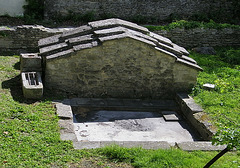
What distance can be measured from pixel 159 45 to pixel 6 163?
541 centimetres

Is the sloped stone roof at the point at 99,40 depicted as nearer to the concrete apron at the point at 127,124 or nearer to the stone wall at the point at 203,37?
the concrete apron at the point at 127,124

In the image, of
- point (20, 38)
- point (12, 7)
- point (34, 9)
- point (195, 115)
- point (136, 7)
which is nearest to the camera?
point (195, 115)

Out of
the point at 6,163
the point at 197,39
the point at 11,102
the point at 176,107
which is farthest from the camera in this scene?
the point at 197,39

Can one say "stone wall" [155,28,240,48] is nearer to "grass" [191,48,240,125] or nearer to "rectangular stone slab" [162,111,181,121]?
"grass" [191,48,240,125]

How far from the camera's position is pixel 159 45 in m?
9.41

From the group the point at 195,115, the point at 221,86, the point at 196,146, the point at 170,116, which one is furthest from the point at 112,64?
the point at 221,86

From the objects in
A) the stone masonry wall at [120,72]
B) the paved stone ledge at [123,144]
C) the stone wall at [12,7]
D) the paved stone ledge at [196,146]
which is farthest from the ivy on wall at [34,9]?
the paved stone ledge at [196,146]

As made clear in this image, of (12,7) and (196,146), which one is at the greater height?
(12,7)

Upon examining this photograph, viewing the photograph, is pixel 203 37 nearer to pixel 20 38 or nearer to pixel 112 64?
pixel 112 64

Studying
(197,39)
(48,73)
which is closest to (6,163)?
(48,73)

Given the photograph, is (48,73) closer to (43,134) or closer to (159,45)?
(43,134)

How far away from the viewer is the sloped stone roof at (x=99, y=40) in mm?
8852

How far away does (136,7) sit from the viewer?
18141 mm

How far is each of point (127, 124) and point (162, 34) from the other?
6.85m
